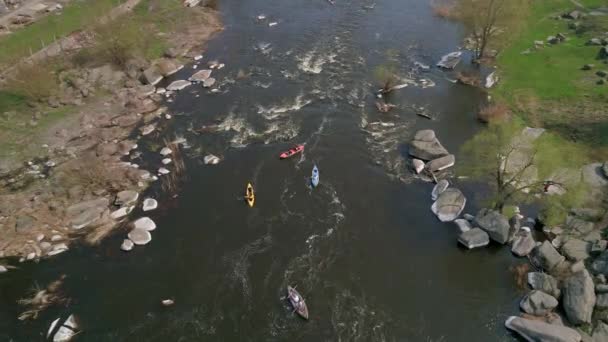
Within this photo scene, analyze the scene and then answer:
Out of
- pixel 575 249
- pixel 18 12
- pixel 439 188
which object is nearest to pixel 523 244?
pixel 575 249

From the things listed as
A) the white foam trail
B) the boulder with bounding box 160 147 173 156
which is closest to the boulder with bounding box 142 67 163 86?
the boulder with bounding box 160 147 173 156

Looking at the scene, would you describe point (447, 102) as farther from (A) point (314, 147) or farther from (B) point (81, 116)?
(B) point (81, 116)

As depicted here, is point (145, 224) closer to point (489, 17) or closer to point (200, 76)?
point (200, 76)

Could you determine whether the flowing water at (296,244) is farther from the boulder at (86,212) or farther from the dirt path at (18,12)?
the dirt path at (18,12)

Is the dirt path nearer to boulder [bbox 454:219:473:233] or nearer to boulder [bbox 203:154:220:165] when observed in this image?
boulder [bbox 203:154:220:165]

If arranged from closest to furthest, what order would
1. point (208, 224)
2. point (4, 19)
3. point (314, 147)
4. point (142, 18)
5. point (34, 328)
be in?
1. point (34, 328)
2. point (208, 224)
3. point (314, 147)
4. point (4, 19)
5. point (142, 18)

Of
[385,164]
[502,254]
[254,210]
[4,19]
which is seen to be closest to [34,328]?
→ [254,210]

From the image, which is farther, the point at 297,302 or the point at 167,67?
the point at 167,67
